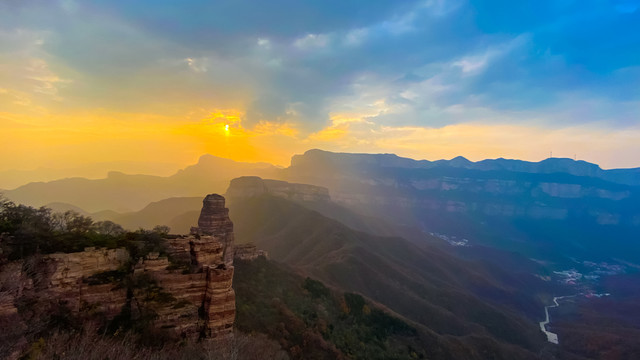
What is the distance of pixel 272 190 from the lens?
162 meters

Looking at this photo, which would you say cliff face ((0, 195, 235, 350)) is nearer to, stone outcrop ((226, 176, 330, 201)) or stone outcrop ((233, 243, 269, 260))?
stone outcrop ((233, 243, 269, 260))

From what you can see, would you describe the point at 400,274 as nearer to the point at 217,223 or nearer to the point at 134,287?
the point at 217,223

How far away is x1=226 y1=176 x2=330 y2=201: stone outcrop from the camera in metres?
148

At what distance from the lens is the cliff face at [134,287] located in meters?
14.1

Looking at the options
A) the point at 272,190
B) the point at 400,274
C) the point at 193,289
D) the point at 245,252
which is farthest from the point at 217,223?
the point at 272,190

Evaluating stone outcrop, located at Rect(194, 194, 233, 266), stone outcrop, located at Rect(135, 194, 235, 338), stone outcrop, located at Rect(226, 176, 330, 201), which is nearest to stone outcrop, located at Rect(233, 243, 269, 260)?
stone outcrop, located at Rect(194, 194, 233, 266)

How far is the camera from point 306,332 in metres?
34.6

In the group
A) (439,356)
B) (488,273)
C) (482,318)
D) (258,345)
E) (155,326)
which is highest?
(155,326)

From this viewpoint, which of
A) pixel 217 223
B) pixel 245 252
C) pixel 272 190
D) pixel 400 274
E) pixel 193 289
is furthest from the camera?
pixel 272 190

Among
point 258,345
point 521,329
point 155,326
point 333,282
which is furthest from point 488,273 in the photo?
point 155,326

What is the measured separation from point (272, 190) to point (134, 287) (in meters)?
146

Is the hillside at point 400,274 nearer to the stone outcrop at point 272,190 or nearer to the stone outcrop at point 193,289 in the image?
the stone outcrop at point 272,190

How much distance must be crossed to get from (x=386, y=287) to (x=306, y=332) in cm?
4467

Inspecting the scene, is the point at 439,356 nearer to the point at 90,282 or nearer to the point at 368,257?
the point at 368,257
